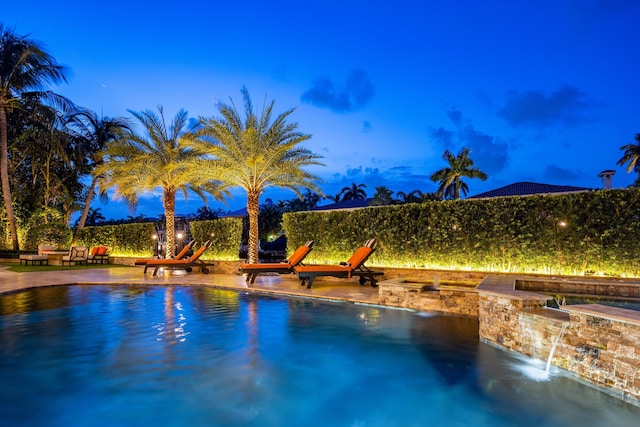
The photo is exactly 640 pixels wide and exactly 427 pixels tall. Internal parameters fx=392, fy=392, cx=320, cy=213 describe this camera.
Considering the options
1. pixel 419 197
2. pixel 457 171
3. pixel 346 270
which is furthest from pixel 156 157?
pixel 457 171

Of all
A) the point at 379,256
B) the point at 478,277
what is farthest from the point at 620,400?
the point at 379,256

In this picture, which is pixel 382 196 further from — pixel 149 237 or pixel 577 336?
pixel 577 336

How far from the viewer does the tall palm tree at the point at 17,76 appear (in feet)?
70.0

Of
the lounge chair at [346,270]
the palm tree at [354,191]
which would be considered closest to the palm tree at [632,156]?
the palm tree at [354,191]

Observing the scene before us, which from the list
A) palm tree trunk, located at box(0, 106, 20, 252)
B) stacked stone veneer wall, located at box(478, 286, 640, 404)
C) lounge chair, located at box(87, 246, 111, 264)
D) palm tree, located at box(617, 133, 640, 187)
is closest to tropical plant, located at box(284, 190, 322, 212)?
lounge chair, located at box(87, 246, 111, 264)

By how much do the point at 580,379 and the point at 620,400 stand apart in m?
0.53

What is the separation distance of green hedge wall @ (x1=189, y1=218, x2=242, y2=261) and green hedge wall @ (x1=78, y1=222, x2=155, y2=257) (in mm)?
5146

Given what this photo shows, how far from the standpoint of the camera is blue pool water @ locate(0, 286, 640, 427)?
4129mm

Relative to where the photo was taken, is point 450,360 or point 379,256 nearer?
point 450,360

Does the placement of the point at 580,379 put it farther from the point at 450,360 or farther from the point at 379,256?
the point at 379,256

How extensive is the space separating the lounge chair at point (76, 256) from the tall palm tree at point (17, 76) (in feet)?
17.6

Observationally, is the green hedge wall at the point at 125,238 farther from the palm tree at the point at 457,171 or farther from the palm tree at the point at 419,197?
the palm tree at the point at 457,171

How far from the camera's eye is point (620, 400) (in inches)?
158

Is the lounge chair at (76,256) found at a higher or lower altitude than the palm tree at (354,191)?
lower
